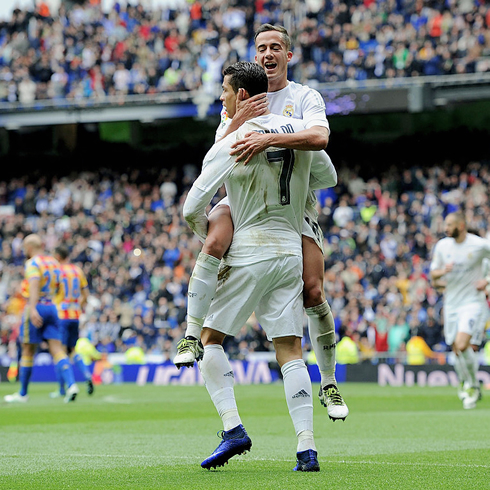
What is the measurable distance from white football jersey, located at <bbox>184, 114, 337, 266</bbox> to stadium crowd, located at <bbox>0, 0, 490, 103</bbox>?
19.2 meters

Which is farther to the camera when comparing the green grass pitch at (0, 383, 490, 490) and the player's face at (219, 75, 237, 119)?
the player's face at (219, 75, 237, 119)

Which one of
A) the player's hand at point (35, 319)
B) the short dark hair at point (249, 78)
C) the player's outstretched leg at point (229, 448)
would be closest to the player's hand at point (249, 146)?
the short dark hair at point (249, 78)

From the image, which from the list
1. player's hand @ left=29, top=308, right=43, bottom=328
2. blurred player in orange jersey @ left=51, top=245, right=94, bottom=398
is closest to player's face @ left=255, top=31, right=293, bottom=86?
player's hand @ left=29, top=308, right=43, bottom=328

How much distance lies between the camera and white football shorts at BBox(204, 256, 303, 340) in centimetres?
548

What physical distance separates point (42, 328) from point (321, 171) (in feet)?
26.1

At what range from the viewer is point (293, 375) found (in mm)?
5488

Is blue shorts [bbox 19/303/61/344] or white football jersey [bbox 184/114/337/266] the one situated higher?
white football jersey [bbox 184/114/337/266]

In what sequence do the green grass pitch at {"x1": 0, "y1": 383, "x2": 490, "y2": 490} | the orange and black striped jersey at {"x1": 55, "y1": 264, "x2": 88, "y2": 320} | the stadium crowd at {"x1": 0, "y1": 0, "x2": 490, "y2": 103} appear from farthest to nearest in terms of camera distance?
the stadium crowd at {"x1": 0, "y1": 0, "x2": 490, "y2": 103}, the orange and black striped jersey at {"x1": 55, "y1": 264, "x2": 88, "y2": 320}, the green grass pitch at {"x1": 0, "y1": 383, "x2": 490, "y2": 490}

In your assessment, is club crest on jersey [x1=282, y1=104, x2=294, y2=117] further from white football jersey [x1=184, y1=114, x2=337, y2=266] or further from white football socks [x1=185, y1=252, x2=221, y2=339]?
white football socks [x1=185, y1=252, x2=221, y2=339]

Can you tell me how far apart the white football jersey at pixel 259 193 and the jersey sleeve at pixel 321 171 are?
0.13m

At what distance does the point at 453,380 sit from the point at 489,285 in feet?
22.0

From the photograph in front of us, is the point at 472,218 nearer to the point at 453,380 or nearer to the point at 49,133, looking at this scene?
the point at 453,380

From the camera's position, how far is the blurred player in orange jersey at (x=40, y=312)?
12539mm

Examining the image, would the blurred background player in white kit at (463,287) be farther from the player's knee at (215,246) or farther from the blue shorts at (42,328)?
the player's knee at (215,246)
